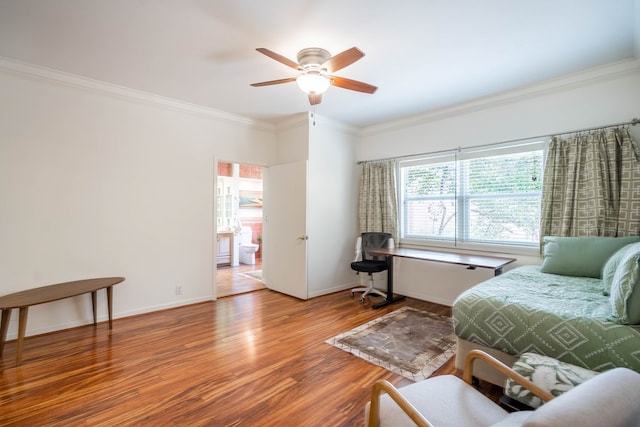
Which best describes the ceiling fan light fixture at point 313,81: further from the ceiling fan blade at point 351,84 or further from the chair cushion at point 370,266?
the chair cushion at point 370,266

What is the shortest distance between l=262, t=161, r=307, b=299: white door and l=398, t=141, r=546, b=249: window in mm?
1600

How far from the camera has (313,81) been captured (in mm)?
2430

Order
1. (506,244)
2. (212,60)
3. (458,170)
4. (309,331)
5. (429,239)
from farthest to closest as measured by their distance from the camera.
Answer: (429,239), (458,170), (506,244), (309,331), (212,60)

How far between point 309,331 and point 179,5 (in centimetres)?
305

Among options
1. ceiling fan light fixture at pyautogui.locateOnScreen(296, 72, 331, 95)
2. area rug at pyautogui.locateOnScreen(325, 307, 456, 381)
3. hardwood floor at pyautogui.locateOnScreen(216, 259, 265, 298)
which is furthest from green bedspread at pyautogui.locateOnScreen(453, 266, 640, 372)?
hardwood floor at pyautogui.locateOnScreen(216, 259, 265, 298)

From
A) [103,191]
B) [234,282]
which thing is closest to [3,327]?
[103,191]

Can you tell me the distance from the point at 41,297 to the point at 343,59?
11.0 ft

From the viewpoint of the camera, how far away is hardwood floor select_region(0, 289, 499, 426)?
182cm

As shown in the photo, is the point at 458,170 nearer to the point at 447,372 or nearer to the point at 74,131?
the point at 447,372

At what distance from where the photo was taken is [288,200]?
4.43 m

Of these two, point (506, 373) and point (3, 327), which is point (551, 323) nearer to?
point (506, 373)

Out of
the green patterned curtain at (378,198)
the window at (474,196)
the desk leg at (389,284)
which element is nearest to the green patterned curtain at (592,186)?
the window at (474,196)

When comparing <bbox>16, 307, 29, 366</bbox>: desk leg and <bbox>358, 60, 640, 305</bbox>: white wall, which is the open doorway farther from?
<bbox>16, 307, 29, 366</bbox>: desk leg

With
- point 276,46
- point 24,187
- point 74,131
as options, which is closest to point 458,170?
point 276,46
